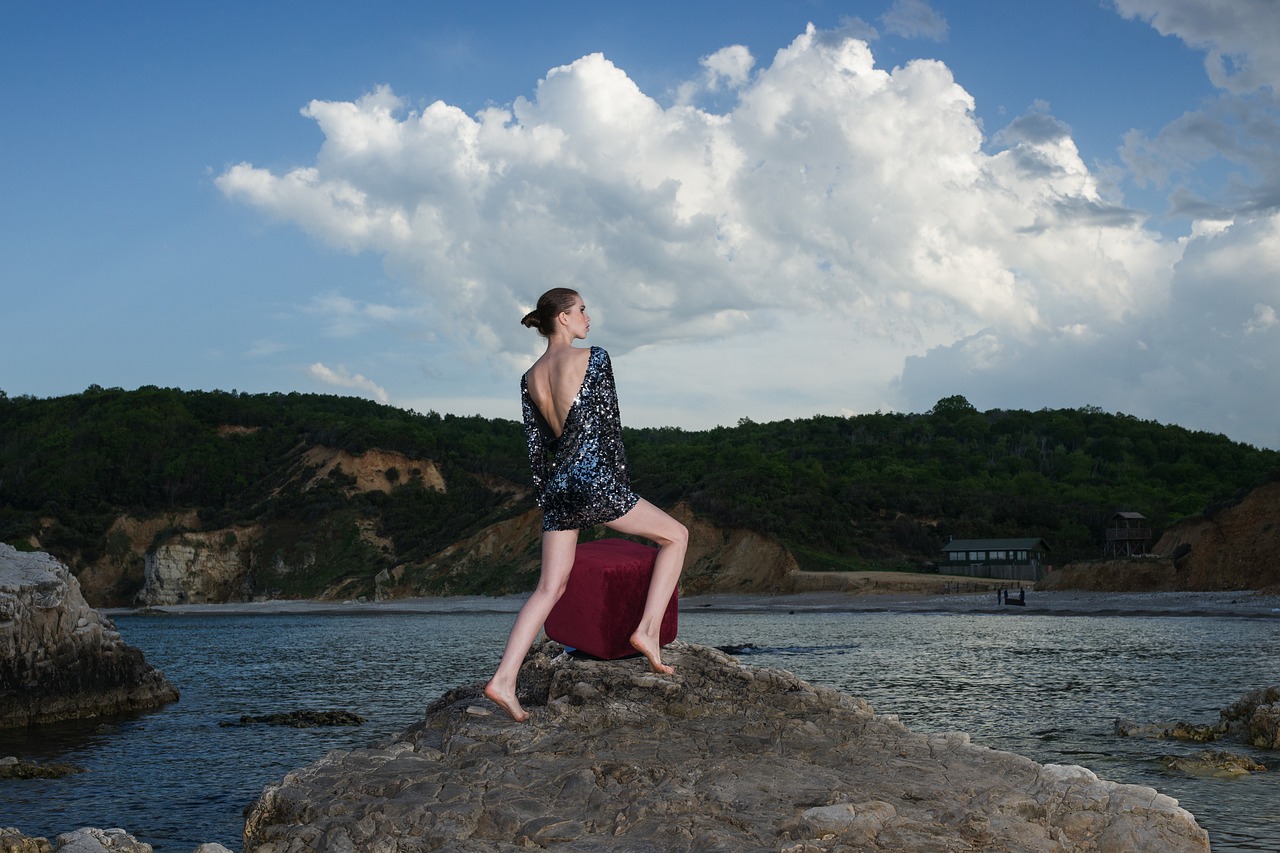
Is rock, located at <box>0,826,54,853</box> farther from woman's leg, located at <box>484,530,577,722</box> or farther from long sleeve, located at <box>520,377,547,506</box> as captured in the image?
long sleeve, located at <box>520,377,547,506</box>

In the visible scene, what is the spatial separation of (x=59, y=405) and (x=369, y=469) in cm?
4123

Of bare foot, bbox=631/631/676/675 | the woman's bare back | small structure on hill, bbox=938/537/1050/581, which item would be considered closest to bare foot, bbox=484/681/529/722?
bare foot, bbox=631/631/676/675

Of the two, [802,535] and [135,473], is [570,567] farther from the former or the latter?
[135,473]

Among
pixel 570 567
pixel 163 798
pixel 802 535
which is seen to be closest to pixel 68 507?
pixel 802 535

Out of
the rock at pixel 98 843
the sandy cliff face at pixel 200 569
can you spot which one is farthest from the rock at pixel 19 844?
the sandy cliff face at pixel 200 569

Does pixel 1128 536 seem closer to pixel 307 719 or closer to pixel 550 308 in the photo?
pixel 307 719

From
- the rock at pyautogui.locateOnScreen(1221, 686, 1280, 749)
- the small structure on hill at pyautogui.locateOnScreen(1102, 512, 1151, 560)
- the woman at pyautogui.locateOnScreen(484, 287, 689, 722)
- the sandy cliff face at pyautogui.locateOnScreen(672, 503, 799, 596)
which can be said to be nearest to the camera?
the woman at pyautogui.locateOnScreen(484, 287, 689, 722)

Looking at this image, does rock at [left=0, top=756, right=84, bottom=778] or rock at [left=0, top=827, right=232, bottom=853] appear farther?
rock at [left=0, top=756, right=84, bottom=778]

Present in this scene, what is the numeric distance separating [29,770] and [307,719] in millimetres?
5482

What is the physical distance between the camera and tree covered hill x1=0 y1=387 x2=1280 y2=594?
78.4m

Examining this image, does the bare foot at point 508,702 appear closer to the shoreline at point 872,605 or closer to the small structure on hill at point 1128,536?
the shoreline at point 872,605

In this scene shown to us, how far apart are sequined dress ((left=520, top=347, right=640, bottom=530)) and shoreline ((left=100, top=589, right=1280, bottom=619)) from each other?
1699 inches

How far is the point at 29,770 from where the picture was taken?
43.2 feet

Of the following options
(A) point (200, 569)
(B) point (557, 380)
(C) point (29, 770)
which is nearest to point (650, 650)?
(B) point (557, 380)
